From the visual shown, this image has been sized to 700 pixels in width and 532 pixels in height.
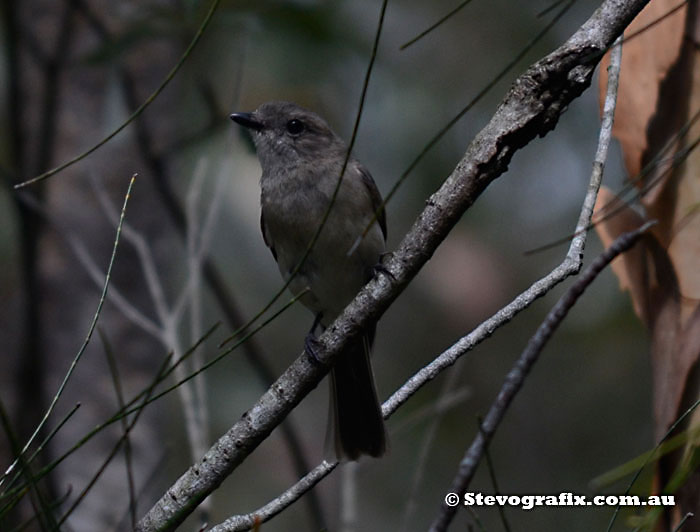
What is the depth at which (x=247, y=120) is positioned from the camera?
4.16 meters

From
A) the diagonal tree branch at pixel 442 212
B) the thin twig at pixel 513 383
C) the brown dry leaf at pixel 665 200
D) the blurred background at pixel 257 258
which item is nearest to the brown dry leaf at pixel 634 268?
the brown dry leaf at pixel 665 200

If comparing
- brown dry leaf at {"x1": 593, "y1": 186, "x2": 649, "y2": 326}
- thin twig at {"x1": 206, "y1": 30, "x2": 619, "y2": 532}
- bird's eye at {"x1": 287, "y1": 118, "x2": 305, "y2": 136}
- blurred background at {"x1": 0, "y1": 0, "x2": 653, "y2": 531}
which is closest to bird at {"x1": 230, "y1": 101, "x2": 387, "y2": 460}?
bird's eye at {"x1": 287, "y1": 118, "x2": 305, "y2": 136}

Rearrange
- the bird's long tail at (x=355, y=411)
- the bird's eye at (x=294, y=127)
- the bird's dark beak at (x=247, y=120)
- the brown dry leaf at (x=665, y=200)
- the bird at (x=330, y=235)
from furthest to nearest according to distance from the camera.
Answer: the bird's eye at (x=294, y=127)
the bird's dark beak at (x=247, y=120)
the bird at (x=330, y=235)
the bird's long tail at (x=355, y=411)
the brown dry leaf at (x=665, y=200)

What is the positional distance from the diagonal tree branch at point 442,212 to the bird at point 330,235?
4.81 ft

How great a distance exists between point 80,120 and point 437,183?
2.75m

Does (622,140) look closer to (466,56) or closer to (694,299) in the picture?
(694,299)

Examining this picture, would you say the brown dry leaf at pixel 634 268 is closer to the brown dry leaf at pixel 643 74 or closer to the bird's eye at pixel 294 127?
the brown dry leaf at pixel 643 74

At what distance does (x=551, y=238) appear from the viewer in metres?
6.99

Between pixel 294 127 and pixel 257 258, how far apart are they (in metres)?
3.54

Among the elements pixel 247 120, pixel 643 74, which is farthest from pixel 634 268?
pixel 247 120

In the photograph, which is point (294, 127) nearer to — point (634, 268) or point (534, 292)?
point (634, 268)

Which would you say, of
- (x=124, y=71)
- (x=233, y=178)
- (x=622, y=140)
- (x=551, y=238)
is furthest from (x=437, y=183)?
(x=622, y=140)

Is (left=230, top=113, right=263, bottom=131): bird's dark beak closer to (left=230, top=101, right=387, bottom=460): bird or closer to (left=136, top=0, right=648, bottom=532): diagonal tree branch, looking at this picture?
(left=230, top=101, right=387, bottom=460): bird

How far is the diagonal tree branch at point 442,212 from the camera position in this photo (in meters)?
1.80
